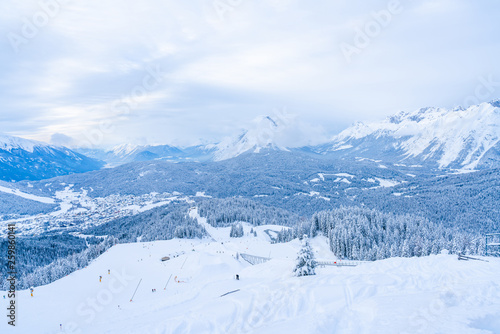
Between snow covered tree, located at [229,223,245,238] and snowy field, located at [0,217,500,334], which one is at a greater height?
snowy field, located at [0,217,500,334]

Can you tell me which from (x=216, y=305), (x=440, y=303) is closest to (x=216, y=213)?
(x=216, y=305)

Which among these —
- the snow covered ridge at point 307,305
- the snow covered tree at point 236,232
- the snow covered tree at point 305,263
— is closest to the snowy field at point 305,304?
the snow covered ridge at point 307,305

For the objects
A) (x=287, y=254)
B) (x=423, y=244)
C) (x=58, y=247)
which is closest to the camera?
(x=423, y=244)

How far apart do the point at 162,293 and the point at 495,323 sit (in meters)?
37.3

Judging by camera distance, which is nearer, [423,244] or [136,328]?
Answer: [136,328]

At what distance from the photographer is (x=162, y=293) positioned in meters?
39.2

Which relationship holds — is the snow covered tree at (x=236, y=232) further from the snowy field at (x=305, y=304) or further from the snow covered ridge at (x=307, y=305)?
the snow covered ridge at (x=307, y=305)

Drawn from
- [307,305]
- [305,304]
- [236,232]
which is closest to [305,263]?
[305,304]

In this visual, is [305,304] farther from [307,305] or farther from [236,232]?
[236,232]

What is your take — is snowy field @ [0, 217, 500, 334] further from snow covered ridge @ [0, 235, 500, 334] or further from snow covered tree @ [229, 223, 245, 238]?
snow covered tree @ [229, 223, 245, 238]

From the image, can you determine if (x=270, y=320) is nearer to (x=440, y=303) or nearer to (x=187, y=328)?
(x=187, y=328)

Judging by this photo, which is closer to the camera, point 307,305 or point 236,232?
point 307,305

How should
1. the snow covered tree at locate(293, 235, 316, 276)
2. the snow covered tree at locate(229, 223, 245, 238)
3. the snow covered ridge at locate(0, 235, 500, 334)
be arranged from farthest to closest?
the snow covered tree at locate(229, 223, 245, 238) < the snow covered tree at locate(293, 235, 316, 276) < the snow covered ridge at locate(0, 235, 500, 334)

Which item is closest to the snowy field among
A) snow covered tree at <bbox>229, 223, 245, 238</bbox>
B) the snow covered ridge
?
the snow covered ridge
